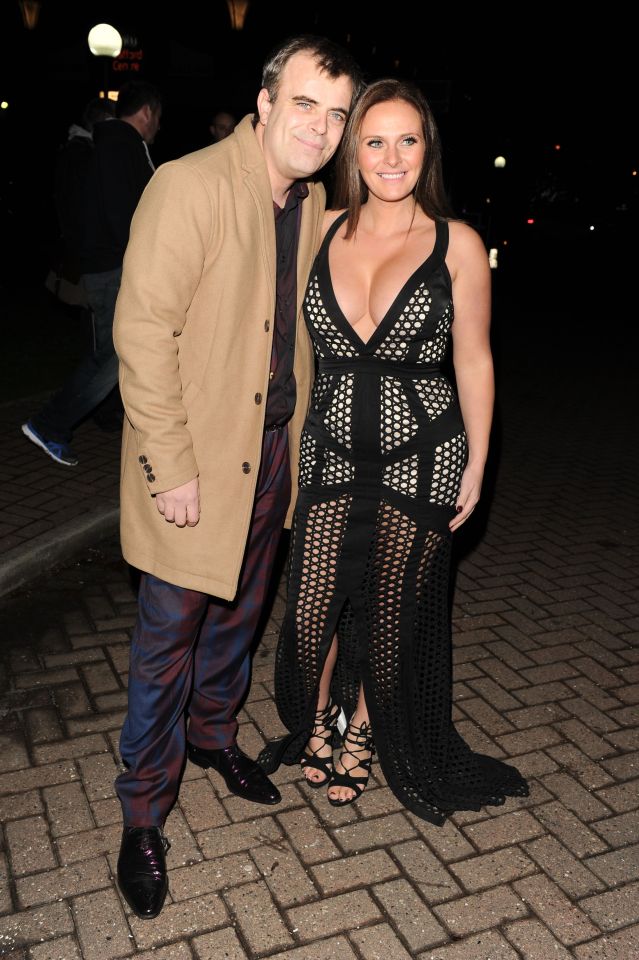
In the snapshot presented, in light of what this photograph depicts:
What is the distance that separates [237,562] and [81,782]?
3.83ft

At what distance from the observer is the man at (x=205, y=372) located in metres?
2.39

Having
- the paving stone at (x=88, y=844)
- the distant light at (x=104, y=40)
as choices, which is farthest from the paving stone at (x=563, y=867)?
the distant light at (x=104, y=40)

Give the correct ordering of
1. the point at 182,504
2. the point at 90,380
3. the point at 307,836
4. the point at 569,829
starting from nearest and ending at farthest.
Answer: the point at 182,504 < the point at 307,836 < the point at 569,829 < the point at 90,380

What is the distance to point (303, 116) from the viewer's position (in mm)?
2506

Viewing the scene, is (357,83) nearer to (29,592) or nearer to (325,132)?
(325,132)

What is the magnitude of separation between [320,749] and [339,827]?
0.35 metres

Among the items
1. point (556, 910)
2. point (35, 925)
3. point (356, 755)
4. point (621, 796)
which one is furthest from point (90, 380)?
point (556, 910)

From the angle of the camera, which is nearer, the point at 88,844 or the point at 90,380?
the point at 88,844

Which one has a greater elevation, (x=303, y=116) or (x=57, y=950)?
(x=303, y=116)

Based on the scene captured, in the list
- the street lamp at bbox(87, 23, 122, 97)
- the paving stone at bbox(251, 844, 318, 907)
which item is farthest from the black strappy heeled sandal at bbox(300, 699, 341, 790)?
the street lamp at bbox(87, 23, 122, 97)

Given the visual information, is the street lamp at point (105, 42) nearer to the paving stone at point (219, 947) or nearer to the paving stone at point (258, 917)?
the paving stone at point (258, 917)

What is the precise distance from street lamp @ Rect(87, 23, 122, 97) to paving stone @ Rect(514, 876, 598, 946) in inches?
416

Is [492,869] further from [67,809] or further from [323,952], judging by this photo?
[67,809]

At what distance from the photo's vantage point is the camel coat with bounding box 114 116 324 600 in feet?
7.78
